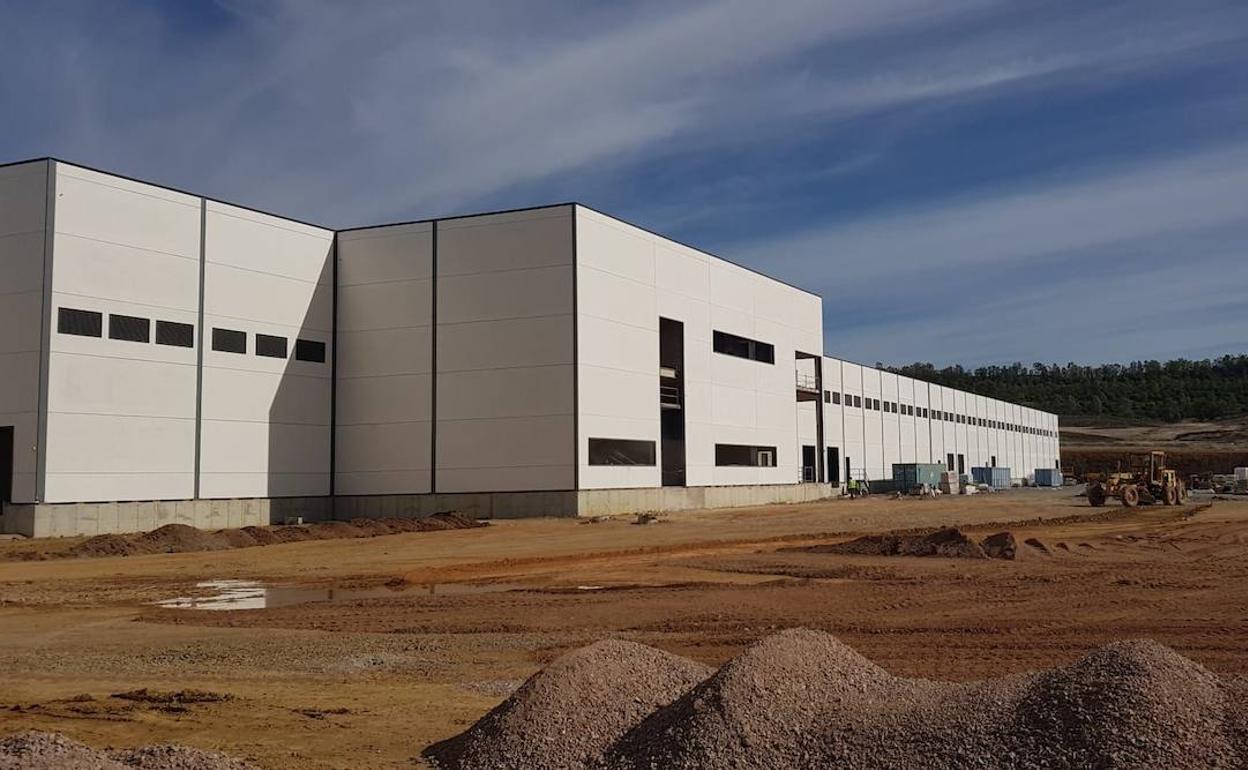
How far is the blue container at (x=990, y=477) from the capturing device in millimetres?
101375

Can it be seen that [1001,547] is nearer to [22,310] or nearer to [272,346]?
[272,346]

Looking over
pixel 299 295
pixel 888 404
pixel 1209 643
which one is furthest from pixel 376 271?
pixel 888 404

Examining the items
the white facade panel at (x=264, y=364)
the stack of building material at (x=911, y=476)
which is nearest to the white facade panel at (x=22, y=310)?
the white facade panel at (x=264, y=364)

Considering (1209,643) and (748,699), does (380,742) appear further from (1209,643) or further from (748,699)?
(1209,643)

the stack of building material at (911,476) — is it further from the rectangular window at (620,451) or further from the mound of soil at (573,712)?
the mound of soil at (573,712)

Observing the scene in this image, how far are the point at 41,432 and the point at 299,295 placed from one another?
1299cm

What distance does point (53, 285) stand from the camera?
36281mm

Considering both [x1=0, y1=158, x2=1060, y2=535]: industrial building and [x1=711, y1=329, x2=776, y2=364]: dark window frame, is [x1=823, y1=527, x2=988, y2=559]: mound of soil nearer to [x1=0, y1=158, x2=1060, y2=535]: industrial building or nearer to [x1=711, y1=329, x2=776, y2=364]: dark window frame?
[x1=0, y1=158, x2=1060, y2=535]: industrial building

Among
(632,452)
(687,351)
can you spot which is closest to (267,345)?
(632,452)

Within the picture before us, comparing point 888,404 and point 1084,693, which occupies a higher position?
point 888,404

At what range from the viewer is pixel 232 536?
35.2m

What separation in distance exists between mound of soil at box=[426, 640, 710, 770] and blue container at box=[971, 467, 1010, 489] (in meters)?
96.5

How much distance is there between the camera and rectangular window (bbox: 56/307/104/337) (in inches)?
1438

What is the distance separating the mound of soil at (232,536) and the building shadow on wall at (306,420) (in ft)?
16.0
